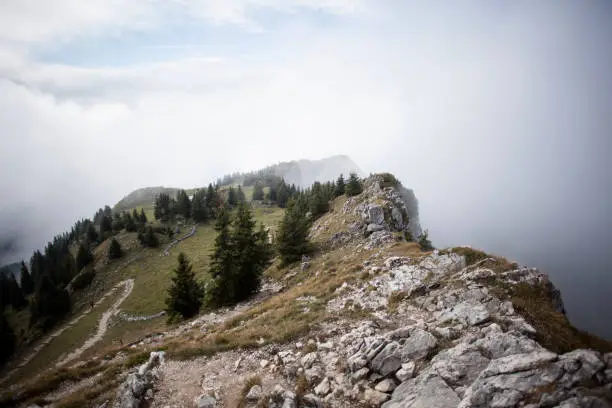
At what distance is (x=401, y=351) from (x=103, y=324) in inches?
2559

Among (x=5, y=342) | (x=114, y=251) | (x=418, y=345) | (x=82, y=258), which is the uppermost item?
(x=418, y=345)

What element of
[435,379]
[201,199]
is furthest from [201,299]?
[201,199]

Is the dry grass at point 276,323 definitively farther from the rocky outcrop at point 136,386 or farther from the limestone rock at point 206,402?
the limestone rock at point 206,402

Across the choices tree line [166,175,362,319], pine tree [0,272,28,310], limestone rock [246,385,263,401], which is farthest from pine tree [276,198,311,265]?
pine tree [0,272,28,310]

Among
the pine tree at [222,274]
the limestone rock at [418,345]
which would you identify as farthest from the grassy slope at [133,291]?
the limestone rock at [418,345]

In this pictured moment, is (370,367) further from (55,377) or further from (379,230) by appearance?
(379,230)

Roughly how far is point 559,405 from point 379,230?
3695cm

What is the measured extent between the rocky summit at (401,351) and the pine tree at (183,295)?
12.3 m

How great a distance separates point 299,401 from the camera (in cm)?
1234

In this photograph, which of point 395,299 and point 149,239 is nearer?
point 395,299

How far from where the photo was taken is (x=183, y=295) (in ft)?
129

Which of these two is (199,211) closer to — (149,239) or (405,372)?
(149,239)

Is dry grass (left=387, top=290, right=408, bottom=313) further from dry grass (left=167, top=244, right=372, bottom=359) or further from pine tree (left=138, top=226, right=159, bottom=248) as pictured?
pine tree (left=138, top=226, right=159, bottom=248)

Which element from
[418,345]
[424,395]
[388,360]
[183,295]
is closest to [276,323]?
[388,360]
